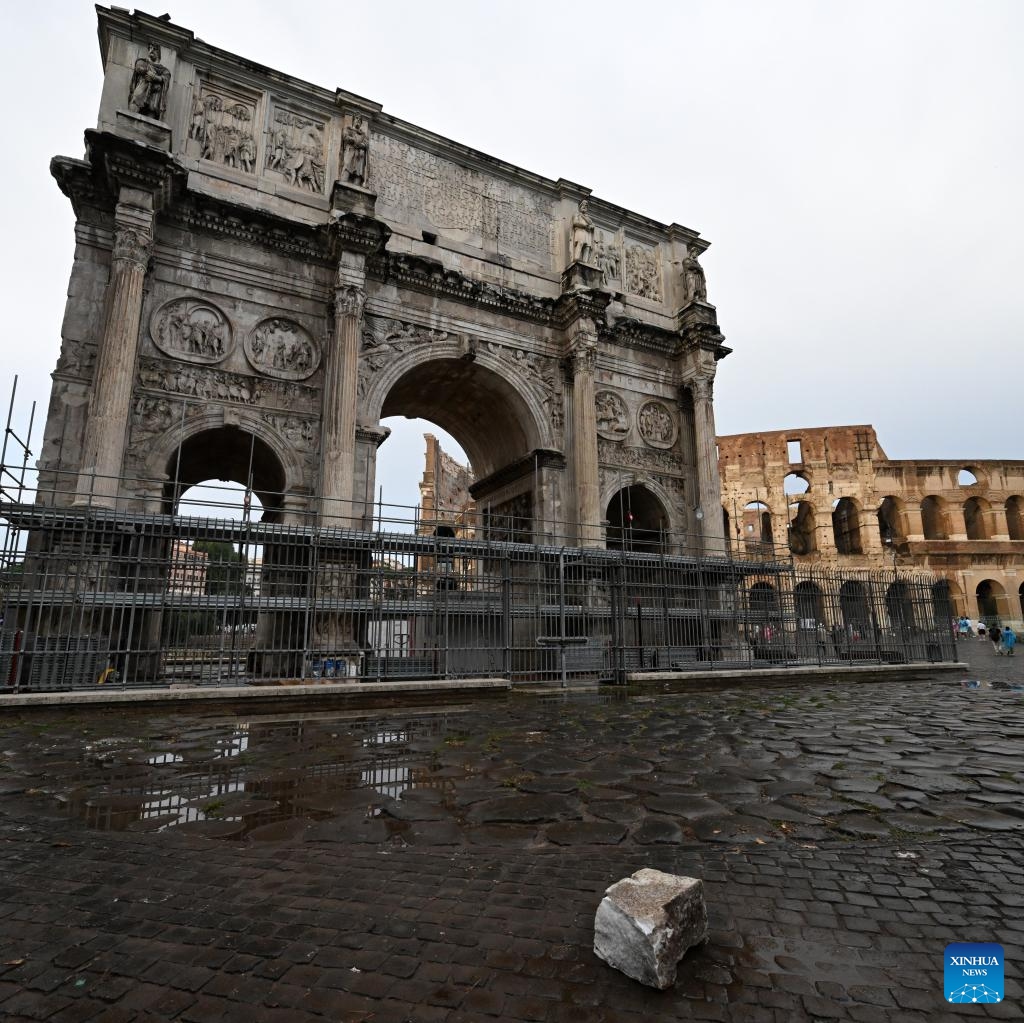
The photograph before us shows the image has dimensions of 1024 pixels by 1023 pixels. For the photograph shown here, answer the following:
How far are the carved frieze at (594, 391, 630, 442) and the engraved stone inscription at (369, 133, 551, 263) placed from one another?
4196 mm

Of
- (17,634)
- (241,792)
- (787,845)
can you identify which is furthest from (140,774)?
(17,634)

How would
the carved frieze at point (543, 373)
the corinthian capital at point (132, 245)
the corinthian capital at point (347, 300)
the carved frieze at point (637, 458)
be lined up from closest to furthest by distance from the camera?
the corinthian capital at point (132, 245)
the corinthian capital at point (347, 300)
the carved frieze at point (543, 373)
the carved frieze at point (637, 458)

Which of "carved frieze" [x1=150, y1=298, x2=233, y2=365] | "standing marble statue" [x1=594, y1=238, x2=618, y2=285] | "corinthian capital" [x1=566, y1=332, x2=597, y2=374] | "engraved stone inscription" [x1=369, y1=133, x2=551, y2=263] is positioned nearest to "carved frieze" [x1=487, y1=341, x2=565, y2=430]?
"corinthian capital" [x1=566, y1=332, x2=597, y2=374]

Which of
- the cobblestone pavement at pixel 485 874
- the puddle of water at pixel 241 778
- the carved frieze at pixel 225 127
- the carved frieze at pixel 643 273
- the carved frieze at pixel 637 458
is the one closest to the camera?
the cobblestone pavement at pixel 485 874

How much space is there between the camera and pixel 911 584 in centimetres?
1391

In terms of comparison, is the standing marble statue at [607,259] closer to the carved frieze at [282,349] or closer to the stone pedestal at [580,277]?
the stone pedestal at [580,277]

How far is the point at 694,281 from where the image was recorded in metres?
18.3

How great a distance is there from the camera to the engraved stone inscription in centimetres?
1484

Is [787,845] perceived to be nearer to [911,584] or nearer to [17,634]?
[17,634]

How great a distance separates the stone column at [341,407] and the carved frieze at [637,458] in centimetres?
688

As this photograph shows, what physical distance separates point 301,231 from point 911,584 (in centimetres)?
1595

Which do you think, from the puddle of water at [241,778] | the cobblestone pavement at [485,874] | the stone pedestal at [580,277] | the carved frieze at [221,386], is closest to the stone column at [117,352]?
the carved frieze at [221,386]

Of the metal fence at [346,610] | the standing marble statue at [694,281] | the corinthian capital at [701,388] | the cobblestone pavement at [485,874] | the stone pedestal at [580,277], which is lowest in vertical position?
the cobblestone pavement at [485,874]

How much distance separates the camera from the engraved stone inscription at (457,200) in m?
14.8
